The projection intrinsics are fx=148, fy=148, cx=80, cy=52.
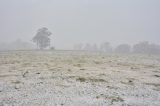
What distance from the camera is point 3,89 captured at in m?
9.39

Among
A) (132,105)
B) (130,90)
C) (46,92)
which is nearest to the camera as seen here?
(132,105)

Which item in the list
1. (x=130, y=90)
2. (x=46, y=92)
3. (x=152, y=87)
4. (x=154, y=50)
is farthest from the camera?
(x=154, y=50)

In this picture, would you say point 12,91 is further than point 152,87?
No

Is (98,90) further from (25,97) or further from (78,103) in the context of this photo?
(25,97)

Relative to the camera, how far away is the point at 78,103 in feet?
24.4

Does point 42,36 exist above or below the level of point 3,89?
above

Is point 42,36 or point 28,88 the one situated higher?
point 42,36

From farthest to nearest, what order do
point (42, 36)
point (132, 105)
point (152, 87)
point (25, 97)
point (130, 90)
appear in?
point (42, 36) → point (152, 87) → point (130, 90) → point (25, 97) → point (132, 105)

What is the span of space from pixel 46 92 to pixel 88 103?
2.84 metres

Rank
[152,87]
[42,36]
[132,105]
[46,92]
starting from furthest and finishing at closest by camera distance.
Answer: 1. [42,36]
2. [152,87]
3. [46,92]
4. [132,105]

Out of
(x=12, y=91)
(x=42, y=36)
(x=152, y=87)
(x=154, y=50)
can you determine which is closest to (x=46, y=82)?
(x=12, y=91)

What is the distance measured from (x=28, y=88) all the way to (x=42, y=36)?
5919cm

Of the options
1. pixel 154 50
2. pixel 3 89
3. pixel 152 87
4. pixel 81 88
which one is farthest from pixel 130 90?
pixel 154 50

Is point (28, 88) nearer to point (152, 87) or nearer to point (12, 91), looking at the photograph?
point (12, 91)
